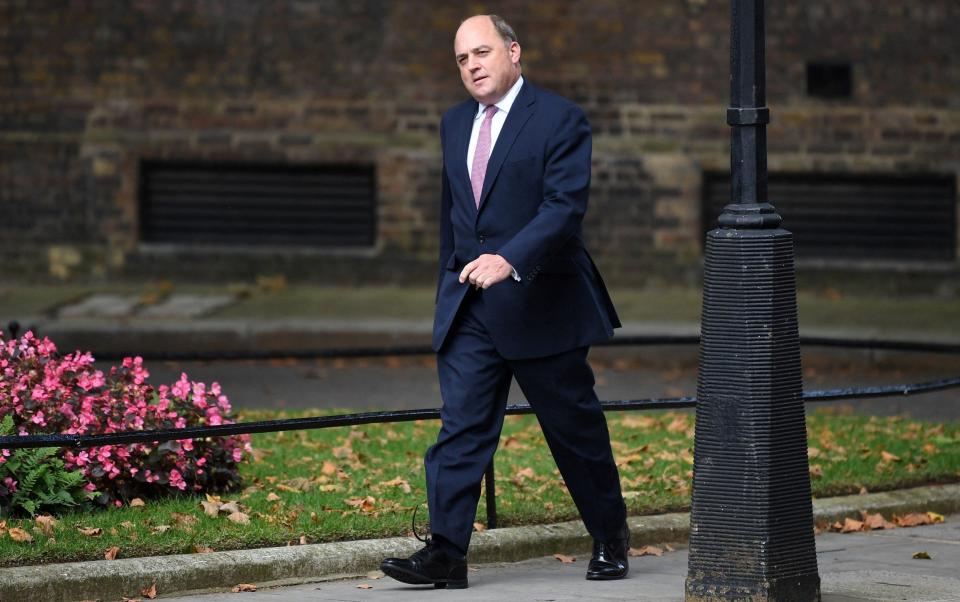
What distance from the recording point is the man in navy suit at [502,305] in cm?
640

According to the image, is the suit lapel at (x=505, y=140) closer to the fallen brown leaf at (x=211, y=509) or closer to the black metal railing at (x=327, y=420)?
the black metal railing at (x=327, y=420)

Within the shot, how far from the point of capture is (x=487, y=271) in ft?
20.1

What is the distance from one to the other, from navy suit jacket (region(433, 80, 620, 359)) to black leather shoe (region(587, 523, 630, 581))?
755mm

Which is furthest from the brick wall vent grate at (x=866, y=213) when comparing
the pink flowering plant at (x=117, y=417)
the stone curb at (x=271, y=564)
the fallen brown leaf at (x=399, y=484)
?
the pink flowering plant at (x=117, y=417)

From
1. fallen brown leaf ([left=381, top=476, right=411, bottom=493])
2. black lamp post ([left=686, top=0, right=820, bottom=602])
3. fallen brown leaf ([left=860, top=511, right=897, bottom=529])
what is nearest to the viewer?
black lamp post ([left=686, top=0, right=820, bottom=602])

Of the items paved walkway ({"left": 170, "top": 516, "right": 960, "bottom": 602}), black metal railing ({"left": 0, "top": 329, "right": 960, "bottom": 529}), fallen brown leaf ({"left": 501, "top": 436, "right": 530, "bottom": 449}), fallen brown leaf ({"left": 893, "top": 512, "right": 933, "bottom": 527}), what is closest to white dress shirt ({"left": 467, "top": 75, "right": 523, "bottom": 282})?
black metal railing ({"left": 0, "top": 329, "right": 960, "bottom": 529})

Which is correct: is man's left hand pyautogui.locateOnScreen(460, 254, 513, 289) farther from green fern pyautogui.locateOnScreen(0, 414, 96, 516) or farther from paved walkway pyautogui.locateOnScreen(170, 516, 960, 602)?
green fern pyautogui.locateOnScreen(0, 414, 96, 516)

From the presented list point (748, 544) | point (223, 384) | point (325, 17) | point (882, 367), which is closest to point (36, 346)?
point (748, 544)

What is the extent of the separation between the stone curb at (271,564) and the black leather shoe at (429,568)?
1.39 feet

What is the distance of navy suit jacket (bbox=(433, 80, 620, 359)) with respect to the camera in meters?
6.40

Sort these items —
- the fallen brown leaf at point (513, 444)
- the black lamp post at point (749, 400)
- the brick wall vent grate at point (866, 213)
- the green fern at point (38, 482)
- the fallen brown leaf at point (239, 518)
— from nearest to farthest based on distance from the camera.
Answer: the black lamp post at point (749, 400)
the green fern at point (38, 482)
the fallen brown leaf at point (239, 518)
the fallen brown leaf at point (513, 444)
the brick wall vent grate at point (866, 213)

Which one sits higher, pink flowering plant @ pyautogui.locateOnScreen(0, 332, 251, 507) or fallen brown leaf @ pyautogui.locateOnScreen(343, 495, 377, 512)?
pink flowering plant @ pyautogui.locateOnScreen(0, 332, 251, 507)

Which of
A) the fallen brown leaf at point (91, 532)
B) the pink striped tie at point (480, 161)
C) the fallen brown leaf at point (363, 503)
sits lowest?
the fallen brown leaf at point (363, 503)

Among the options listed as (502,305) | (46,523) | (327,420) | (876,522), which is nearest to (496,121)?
(502,305)
